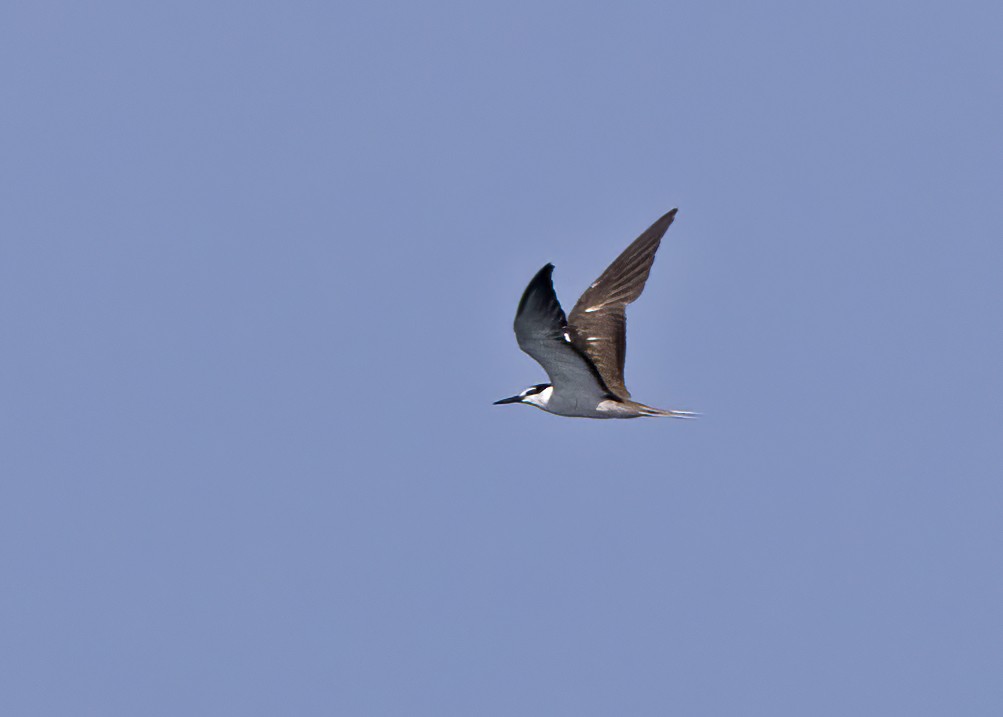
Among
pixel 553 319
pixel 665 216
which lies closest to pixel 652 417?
pixel 553 319

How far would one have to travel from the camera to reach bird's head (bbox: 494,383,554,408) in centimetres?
2805

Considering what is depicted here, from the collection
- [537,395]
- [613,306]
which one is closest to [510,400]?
[537,395]

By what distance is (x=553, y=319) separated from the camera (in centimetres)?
2422

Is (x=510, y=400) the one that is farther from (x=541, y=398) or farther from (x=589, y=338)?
A: (x=589, y=338)

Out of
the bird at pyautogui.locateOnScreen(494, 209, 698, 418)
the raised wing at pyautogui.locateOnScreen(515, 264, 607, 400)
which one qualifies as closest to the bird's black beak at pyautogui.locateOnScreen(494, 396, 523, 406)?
the bird at pyautogui.locateOnScreen(494, 209, 698, 418)

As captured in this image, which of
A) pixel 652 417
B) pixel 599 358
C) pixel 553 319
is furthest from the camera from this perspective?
pixel 599 358

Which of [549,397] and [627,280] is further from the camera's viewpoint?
[627,280]

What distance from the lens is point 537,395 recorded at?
2831 centimetres

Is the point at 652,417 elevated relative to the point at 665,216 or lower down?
lower down

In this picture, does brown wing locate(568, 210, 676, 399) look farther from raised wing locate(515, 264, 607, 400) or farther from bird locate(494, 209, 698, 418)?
raised wing locate(515, 264, 607, 400)

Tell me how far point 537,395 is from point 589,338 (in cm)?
272

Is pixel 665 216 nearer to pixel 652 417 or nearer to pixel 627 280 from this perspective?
pixel 627 280

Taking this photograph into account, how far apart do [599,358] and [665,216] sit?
388cm

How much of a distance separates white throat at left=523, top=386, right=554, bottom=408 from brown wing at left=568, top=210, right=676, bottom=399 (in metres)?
1.94
